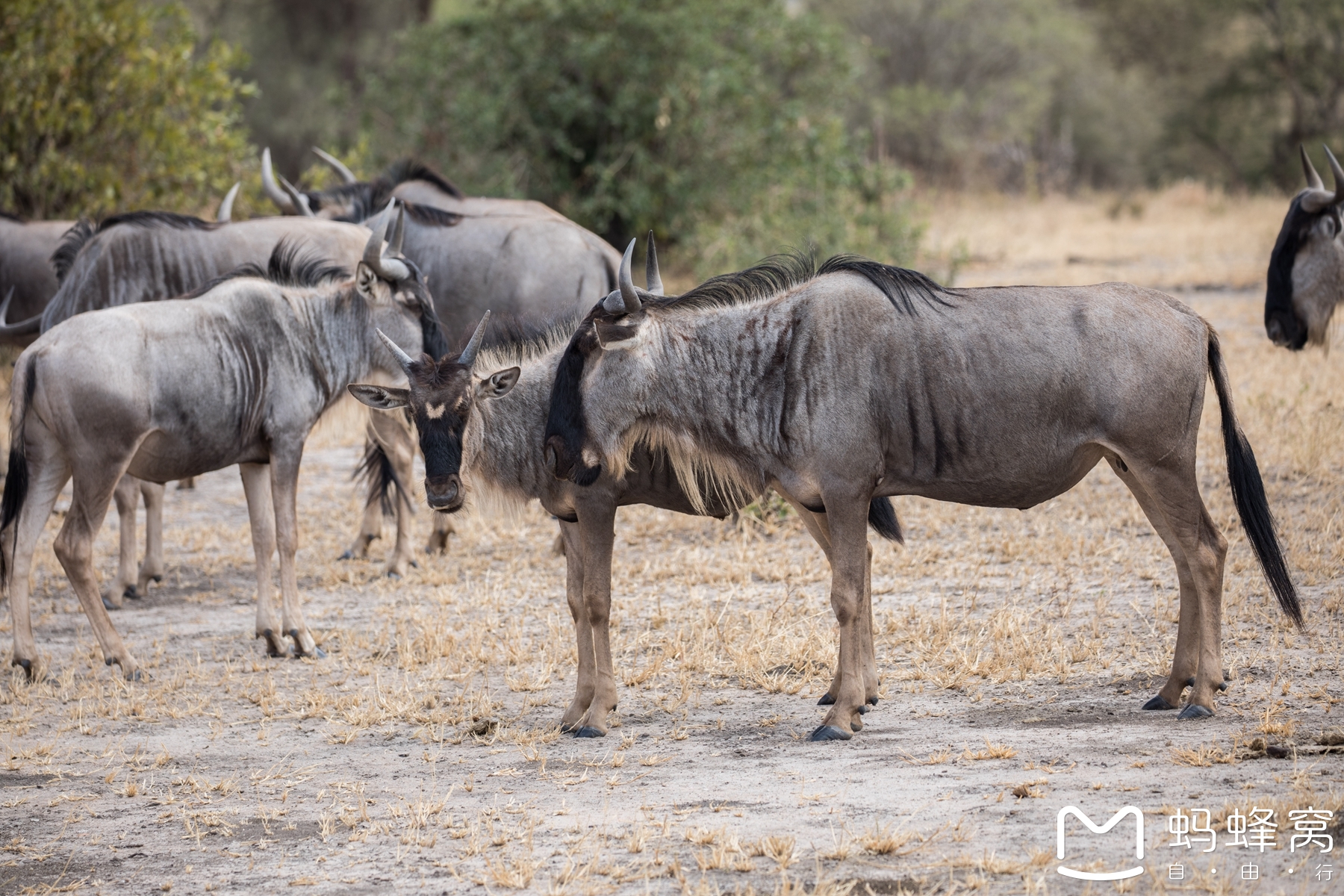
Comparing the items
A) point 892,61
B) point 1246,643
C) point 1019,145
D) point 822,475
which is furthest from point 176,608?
point 892,61

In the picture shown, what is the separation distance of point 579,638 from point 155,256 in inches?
184

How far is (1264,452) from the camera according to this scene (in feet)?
29.5

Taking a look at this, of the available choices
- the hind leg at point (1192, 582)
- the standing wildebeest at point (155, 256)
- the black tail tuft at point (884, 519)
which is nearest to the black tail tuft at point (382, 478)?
the standing wildebeest at point (155, 256)

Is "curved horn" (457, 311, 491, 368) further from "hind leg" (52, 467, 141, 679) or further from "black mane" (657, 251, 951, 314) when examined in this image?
"hind leg" (52, 467, 141, 679)

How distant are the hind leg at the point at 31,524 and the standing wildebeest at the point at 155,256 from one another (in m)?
1.58

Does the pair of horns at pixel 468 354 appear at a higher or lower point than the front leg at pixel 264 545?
higher

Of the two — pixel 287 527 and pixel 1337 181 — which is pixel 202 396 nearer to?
pixel 287 527

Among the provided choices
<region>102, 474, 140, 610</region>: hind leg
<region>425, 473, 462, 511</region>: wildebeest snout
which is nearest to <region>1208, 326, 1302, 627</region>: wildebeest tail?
<region>425, 473, 462, 511</region>: wildebeest snout

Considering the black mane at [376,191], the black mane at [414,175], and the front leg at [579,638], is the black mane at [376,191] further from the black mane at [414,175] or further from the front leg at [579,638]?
the front leg at [579,638]

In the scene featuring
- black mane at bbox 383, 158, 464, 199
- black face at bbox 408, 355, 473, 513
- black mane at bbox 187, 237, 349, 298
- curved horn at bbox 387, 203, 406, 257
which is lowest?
black face at bbox 408, 355, 473, 513

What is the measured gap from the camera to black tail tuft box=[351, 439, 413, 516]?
27.0 ft

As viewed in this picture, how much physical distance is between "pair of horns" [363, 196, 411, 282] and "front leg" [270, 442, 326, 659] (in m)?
1.01

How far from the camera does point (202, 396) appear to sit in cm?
675

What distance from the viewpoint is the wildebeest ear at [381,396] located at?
19.0ft
